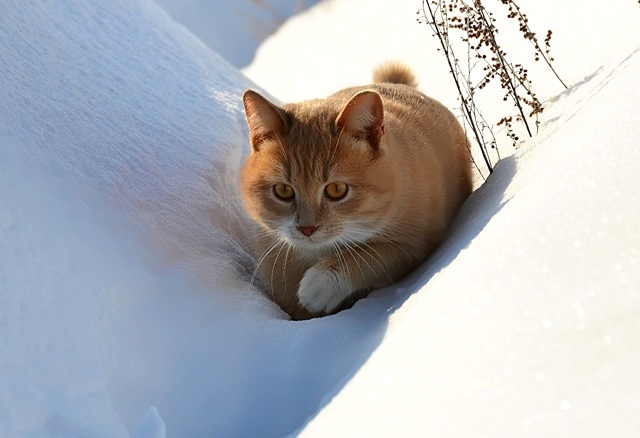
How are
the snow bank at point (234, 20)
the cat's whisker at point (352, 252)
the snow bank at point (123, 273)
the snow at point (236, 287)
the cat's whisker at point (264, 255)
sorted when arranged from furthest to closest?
the snow bank at point (234, 20) → the cat's whisker at point (264, 255) → the cat's whisker at point (352, 252) → the snow bank at point (123, 273) → the snow at point (236, 287)

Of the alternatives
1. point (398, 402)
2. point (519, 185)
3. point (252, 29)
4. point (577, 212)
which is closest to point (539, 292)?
point (577, 212)

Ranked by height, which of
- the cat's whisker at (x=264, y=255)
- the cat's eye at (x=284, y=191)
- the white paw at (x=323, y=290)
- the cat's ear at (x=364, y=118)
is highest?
the cat's ear at (x=364, y=118)

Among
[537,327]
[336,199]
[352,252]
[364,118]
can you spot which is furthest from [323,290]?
[537,327]

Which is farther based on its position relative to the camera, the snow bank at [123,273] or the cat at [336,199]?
the cat at [336,199]

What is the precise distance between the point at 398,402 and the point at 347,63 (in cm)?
467

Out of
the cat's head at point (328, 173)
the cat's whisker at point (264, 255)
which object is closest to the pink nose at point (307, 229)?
the cat's head at point (328, 173)

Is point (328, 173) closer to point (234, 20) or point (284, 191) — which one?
→ point (284, 191)

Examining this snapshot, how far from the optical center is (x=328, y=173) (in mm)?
2471

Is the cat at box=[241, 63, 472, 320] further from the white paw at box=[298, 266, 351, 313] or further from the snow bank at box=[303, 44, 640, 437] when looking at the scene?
the snow bank at box=[303, 44, 640, 437]

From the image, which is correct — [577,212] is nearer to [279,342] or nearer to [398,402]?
[398,402]

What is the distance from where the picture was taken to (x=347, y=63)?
5.77 m

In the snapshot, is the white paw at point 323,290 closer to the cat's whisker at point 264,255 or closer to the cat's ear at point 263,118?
the cat's whisker at point 264,255

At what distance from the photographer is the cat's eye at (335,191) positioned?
8.14 feet

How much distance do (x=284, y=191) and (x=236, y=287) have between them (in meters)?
0.37
